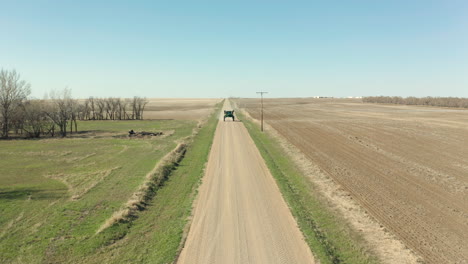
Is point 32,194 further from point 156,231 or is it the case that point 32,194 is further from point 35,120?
point 35,120

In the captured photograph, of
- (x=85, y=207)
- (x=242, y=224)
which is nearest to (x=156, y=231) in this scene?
(x=242, y=224)

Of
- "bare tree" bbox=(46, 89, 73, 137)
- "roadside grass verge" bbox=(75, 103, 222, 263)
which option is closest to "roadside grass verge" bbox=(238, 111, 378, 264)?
"roadside grass verge" bbox=(75, 103, 222, 263)

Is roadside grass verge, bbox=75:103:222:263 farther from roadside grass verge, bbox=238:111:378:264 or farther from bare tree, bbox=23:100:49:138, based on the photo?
bare tree, bbox=23:100:49:138

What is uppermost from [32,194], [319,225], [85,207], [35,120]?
Answer: [35,120]

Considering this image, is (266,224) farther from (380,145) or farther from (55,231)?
(380,145)

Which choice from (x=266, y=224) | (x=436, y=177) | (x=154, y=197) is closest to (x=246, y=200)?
(x=266, y=224)

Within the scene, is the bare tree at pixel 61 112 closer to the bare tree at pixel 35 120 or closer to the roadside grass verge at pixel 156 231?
the bare tree at pixel 35 120
